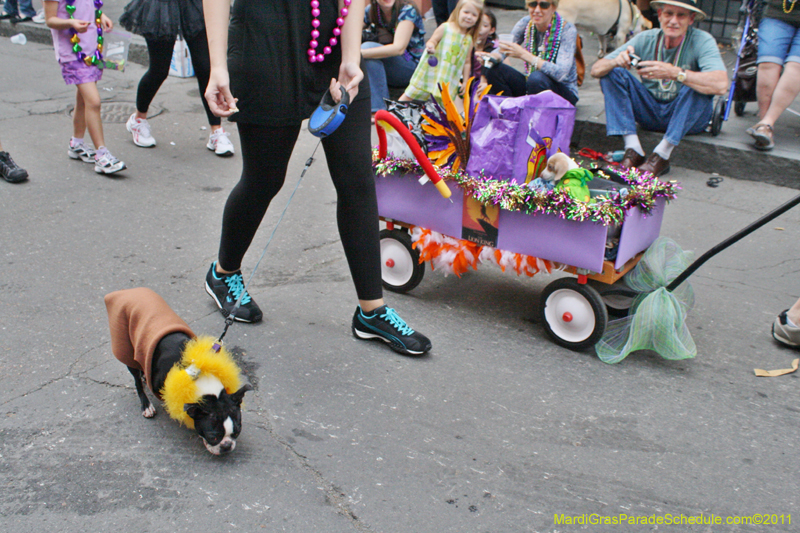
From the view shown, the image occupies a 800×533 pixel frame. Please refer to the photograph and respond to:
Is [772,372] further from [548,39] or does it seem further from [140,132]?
[140,132]

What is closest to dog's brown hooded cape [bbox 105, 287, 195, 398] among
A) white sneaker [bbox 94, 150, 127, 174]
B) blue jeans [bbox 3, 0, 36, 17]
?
white sneaker [bbox 94, 150, 127, 174]

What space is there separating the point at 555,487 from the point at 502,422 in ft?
1.17

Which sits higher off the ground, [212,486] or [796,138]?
[796,138]

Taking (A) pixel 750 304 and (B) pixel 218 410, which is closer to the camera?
(B) pixel 218 410

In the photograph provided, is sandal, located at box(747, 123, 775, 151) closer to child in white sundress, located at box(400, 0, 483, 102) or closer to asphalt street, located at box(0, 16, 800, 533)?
asphalt street, located at box(0, 16, 800, 533)

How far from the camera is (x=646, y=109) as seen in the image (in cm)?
516

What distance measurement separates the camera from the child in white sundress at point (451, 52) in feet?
18.6

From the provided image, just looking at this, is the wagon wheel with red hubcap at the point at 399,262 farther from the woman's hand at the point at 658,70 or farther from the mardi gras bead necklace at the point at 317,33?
the woman's hand at the point at 658,70

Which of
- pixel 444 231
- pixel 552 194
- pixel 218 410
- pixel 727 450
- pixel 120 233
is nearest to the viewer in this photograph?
pixel 218 410

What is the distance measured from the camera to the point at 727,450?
7.68ft

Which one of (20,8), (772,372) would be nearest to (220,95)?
(772,372)

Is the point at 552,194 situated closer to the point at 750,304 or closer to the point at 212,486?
the point at 750,304

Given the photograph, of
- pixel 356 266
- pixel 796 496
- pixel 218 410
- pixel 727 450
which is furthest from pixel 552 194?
pixel 218 410

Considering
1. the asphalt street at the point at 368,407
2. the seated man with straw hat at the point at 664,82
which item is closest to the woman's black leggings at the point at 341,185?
the asphalt street at the point at 368,407
